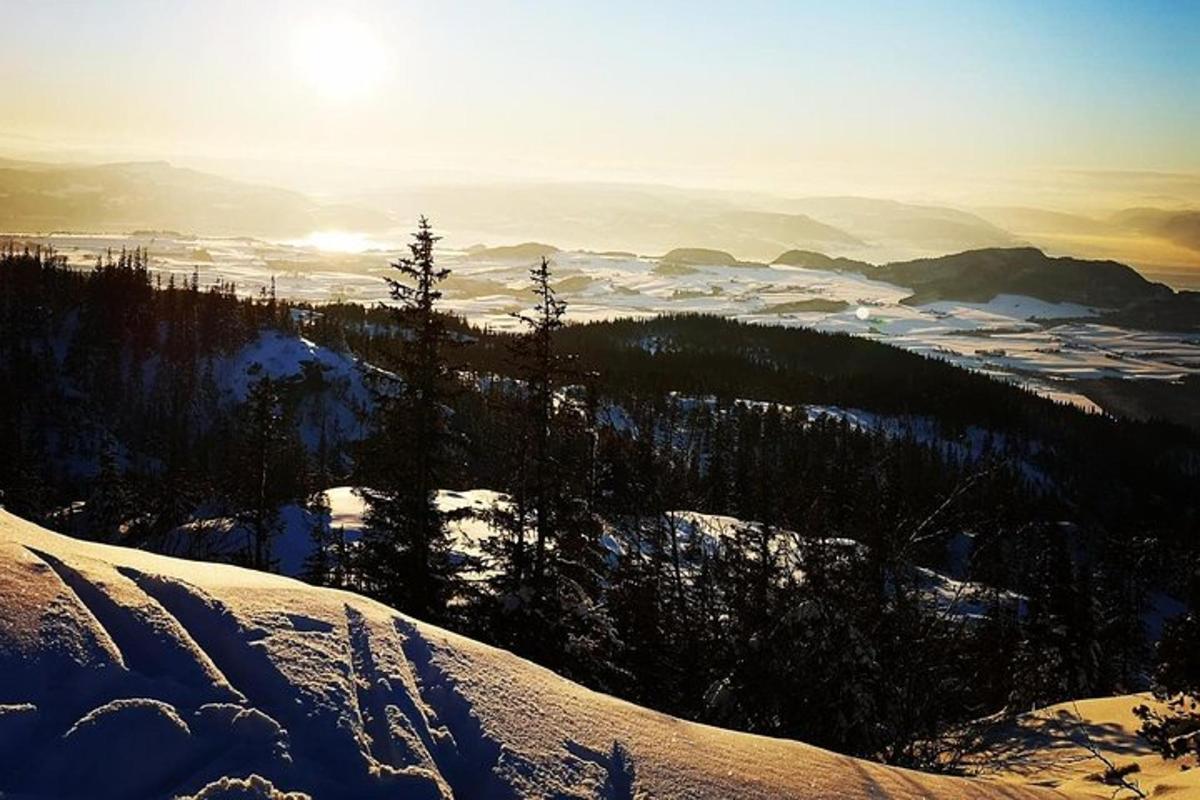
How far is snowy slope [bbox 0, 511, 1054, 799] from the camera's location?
379 centimetres

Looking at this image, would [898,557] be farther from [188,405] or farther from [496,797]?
[188,405]

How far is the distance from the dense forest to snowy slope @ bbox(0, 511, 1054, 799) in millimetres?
5188

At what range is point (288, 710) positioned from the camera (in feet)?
14.2

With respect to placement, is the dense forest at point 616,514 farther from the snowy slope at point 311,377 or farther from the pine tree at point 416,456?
the snowy slope at point 311,377

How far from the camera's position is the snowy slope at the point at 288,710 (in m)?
3.79

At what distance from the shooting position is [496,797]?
4.41 metres

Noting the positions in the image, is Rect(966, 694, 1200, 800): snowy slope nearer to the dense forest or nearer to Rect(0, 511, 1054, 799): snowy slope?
the dense forest

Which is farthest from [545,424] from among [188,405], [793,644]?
[188,405]

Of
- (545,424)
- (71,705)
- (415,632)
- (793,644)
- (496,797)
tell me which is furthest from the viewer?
(545,424)

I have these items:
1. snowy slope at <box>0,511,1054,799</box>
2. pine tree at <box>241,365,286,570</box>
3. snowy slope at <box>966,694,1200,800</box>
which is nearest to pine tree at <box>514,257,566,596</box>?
snowy slope at <box>966,694,1200,800</box>

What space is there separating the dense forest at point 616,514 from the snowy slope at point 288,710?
519cm

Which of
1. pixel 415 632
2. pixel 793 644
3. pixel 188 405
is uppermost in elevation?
pixel 415 632

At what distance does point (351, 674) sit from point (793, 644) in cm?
1083

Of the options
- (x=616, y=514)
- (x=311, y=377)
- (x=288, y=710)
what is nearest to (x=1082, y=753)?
(x=288, y=710)
